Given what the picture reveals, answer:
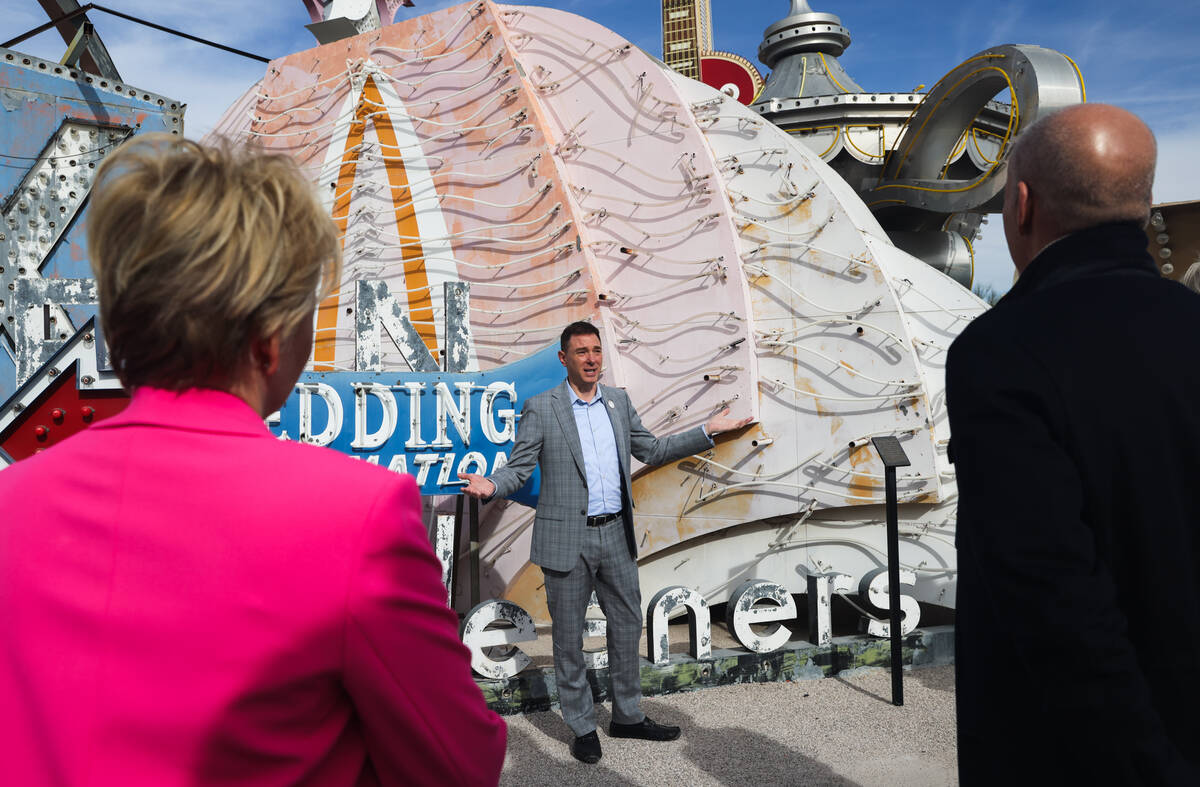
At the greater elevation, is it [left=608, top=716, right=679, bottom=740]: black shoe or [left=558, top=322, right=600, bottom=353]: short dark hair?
[left=558, top=322, right=600, bottom=353]: short dark hair

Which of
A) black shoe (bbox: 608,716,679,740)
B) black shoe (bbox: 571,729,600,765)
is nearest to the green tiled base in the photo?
black shoe (bbox: 608,716,679,740)

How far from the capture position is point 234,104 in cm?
736

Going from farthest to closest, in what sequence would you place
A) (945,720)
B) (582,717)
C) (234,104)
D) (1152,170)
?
(234,104)
(945,720)
(582,717)
(1152,170)

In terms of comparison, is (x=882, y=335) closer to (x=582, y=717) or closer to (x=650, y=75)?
(x=650, y=75)

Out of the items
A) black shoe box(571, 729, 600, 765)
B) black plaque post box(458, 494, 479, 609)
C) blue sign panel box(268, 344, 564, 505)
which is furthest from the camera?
black plaque post box(458, 494, 479, 609)

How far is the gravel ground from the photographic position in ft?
11.7

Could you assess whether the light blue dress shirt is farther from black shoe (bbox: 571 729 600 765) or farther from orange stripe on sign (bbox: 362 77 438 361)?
orange stripe on sign (bbox: 362 77 438 361)

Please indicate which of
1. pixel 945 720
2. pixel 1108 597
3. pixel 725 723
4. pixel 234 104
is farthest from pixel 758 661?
pixel 234 104

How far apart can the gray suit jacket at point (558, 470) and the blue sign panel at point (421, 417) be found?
38.0 inches

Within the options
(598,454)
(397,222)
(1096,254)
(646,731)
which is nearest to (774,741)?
(646,731)

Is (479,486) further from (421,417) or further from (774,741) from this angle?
(774,741)

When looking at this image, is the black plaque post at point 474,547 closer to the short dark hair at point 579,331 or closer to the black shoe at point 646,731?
the black shoe at point 646,731

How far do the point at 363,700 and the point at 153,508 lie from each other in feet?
0.92

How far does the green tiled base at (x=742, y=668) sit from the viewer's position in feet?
14.0
